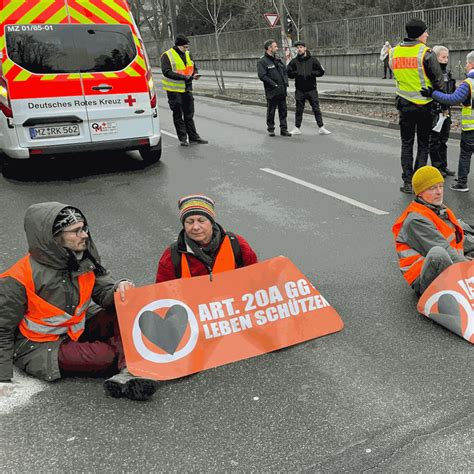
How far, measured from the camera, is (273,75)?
12.0m

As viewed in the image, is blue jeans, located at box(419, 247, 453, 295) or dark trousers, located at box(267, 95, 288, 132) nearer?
blue jeans, located at box(419, 247, 453, 295)

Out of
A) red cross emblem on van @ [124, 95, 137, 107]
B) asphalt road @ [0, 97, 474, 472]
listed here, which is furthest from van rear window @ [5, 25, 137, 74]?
asphalt road @ [0, 97, 474, 472]

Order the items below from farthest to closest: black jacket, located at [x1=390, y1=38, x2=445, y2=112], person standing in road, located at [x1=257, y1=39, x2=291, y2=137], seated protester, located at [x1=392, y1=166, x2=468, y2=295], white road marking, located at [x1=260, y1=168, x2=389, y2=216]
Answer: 1. person standing in road, located at [x1=257, y1=39, x2=291, y2=137]
2. black jacket, located at [x1=390, y1=38, x2=445, y2=112]
3. white road marking, located at [x1=260, y1=168, x2=389, y2=216]
4. seated protester, located at [x1=392, y1=166, x2=468, y2=295]

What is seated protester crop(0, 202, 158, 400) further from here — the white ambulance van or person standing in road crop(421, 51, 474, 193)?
the white ambulance van

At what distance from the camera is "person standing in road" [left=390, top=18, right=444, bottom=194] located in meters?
7.09

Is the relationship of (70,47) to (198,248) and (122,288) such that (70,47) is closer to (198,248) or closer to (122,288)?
(198,248)

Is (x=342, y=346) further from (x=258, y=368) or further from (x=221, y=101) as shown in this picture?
(x=221, y=101)

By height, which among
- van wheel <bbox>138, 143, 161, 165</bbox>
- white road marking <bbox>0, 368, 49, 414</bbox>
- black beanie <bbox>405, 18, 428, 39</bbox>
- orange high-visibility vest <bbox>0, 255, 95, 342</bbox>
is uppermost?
black beanie <bbox>405, 18, 428, 39</bbox>

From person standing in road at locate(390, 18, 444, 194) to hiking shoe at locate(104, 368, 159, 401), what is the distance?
16.6 feet

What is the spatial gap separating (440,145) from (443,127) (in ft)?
0.80

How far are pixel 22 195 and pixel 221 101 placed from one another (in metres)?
14.1

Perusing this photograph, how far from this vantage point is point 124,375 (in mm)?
3213

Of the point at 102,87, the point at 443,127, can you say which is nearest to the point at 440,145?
the point at 443,127

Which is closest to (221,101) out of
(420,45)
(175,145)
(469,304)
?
(175,145)
